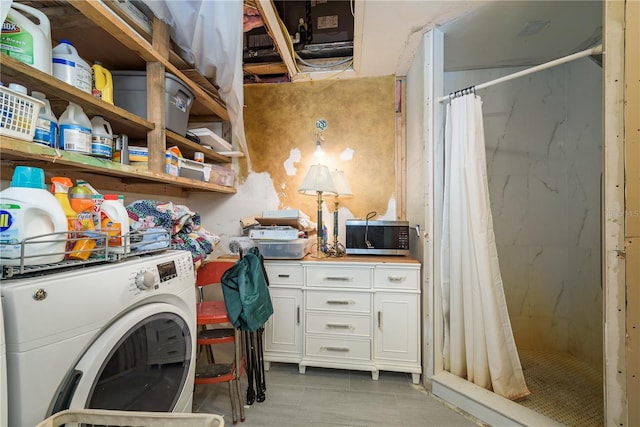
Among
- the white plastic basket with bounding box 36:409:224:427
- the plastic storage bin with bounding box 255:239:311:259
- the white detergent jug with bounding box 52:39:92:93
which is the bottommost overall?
the white plastic basket with bounding box 36:409:224:427

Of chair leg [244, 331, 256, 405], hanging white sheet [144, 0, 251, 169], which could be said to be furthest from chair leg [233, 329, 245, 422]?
hanging white sheet [144, 0, 251, 169]

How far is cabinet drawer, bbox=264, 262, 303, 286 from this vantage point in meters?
1.75

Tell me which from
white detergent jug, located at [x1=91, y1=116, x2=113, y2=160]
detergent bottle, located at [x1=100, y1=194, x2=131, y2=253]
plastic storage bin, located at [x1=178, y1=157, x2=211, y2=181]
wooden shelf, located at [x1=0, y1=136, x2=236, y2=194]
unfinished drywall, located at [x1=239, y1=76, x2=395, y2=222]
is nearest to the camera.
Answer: wooden shelf, located at [x1=0, y1=136, x2=236, y2=194]

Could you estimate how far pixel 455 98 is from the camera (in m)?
1.50

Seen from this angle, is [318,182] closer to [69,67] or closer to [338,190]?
[338,190]

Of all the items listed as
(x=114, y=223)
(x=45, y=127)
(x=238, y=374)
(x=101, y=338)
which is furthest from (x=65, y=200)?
(x=238, y=374)

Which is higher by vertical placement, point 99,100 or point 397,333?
point 99,100

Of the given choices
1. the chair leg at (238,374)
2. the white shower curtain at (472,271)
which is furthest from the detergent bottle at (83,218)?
the white shower curtain at (472,271)

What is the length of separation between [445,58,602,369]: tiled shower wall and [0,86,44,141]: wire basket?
94.8 inches

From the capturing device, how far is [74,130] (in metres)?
0.98

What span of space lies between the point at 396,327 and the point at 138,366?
1.36 m

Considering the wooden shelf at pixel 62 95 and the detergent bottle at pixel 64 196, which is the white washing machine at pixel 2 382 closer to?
the detergent bottle at pixel 64 196

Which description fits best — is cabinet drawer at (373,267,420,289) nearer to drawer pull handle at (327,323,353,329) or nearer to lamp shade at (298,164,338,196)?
drawer pull handle at (327,323,353,329)

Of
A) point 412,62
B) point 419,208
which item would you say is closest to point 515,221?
point 419,208
